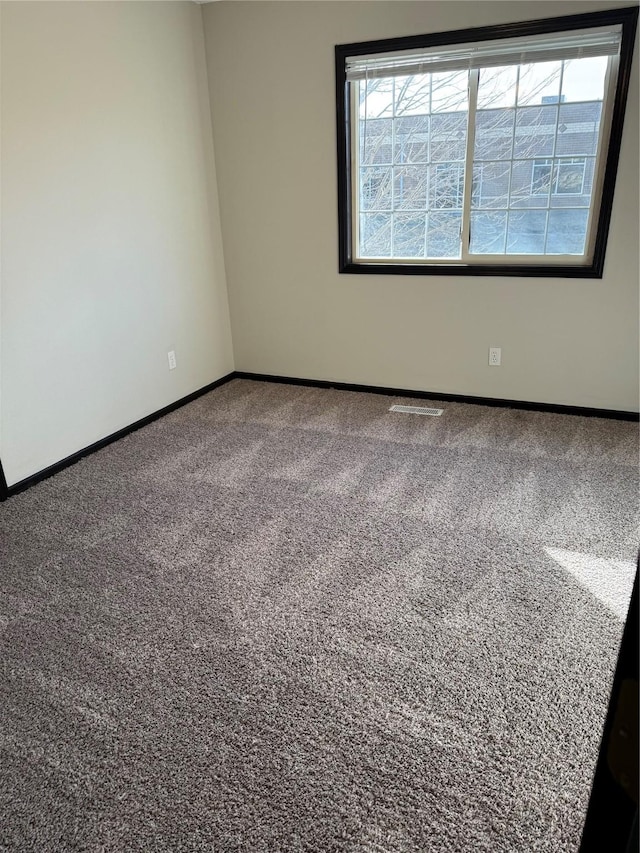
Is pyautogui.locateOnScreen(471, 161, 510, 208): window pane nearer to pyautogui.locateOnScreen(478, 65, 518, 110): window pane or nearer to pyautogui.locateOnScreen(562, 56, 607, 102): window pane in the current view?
pyautogui.locateOnScreen(478, 65, 518, 110): window pane

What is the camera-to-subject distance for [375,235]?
149 inches

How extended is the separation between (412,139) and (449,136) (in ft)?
0.73

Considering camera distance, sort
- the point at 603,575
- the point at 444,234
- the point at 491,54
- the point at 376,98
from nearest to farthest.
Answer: the point at 603,575, the point at 491,54, the point at 376,98, the point at 444,234

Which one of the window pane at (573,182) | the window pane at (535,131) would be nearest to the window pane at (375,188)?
the window pane at (535,131)

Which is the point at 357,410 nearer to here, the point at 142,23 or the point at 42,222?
the point at 42,222

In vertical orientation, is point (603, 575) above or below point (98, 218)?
below

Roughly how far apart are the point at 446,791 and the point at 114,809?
79 centimetres

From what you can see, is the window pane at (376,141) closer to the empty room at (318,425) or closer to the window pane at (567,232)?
the empty room at (318,425)

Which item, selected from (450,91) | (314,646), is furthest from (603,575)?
(450,91)

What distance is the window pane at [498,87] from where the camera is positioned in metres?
3.18

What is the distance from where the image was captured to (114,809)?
53.2 inches

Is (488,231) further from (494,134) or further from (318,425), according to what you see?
(318,425)

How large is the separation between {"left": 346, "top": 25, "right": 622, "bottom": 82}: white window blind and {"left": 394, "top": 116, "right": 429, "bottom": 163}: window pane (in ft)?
0.83

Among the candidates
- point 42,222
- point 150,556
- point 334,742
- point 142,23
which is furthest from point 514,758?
point 142,23
